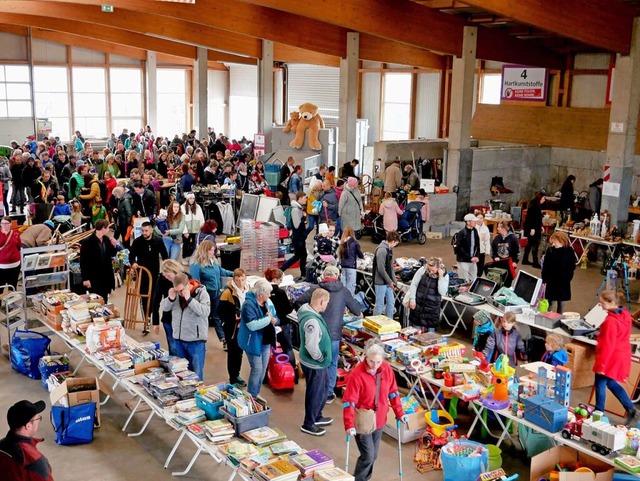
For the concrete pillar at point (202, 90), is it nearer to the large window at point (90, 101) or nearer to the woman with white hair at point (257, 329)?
the large window at point (90, 101)

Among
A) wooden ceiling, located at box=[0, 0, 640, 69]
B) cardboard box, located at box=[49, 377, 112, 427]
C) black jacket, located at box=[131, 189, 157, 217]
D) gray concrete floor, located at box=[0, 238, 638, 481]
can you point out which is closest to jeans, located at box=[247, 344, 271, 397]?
gray concrete floor, located at box=[0, 238, 638, 481]

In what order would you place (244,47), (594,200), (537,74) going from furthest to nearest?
(244,47) → (537,74) → (594,200)

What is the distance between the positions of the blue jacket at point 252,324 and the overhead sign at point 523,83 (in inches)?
557

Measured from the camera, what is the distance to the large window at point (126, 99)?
28.8m

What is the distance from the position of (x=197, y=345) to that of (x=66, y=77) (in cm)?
2317

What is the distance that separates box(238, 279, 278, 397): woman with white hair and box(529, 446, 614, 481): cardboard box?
7.72 feet

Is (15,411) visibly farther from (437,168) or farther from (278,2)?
(437,168)

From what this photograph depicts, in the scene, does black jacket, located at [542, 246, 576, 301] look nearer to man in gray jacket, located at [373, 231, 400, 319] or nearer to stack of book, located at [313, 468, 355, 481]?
man in gray jacket, located at [373, 231, 400, 319]

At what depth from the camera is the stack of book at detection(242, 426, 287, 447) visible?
5.29 meters

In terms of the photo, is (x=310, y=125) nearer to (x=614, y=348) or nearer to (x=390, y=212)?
(x=390, y=212)

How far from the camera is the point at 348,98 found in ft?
56.9

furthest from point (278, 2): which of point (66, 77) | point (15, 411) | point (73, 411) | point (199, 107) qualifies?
point (66, 77)

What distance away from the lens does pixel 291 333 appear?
830 cm

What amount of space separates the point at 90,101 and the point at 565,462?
84.8ft
